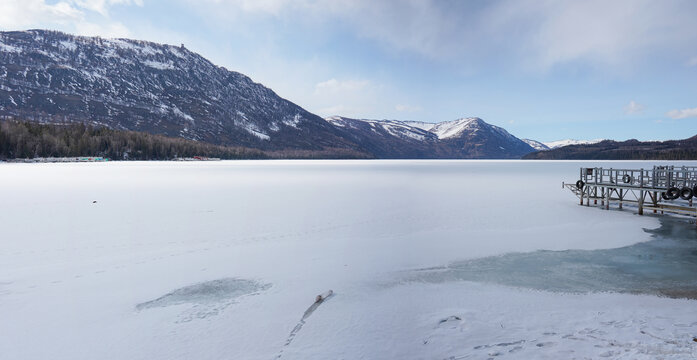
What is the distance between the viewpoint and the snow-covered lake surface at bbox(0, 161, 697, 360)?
21.4ft

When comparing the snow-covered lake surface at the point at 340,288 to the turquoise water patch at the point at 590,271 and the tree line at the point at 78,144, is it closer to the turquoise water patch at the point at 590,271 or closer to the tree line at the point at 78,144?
the turquoise water patch at the point at 590,271

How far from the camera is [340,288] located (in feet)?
31.8

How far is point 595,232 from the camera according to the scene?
17.6 metres

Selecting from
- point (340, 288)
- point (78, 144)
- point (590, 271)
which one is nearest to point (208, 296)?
point (340, 288)

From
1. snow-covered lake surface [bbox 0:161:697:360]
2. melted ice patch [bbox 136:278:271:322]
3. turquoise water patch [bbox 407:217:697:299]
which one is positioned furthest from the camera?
turquoise water patch [bbox 407:217:697:299]

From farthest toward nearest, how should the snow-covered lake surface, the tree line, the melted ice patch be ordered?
the tree line → the melted ice patch → the snow-covered lake surface

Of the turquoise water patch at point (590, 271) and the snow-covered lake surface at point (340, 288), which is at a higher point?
the snow-covered lake surface at point (340, 288)

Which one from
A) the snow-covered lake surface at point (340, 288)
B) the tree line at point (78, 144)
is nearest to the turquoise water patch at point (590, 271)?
the snow-covered lake surface at point (340, 288)

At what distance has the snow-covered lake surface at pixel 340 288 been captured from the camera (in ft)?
21.4

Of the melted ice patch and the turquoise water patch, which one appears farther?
the turquoise water patch

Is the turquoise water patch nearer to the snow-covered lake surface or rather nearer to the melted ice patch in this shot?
the snow-covered lake surface

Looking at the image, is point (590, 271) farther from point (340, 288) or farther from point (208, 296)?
point (208, 296)

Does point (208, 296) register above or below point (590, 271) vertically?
above

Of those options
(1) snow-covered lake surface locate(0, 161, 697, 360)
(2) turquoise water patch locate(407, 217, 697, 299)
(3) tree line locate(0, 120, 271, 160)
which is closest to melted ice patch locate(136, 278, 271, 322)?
(1) snow-covered lake surface locate(0, 161, 697, 360)
